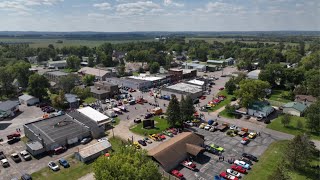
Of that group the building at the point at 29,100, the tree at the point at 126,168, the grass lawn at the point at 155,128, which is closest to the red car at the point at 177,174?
the tree at the point at 126,168

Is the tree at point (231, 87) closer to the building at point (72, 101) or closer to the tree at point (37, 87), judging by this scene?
the building at point (72, 101)

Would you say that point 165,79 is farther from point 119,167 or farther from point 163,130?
point 119,167

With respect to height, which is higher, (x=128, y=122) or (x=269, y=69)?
(x=269, y=69)

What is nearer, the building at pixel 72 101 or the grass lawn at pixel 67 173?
the grass lawn at pixel 67 173

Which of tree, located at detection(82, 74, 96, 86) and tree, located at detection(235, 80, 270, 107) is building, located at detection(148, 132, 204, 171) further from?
tree, located at detection(82, 74, 96, 86)

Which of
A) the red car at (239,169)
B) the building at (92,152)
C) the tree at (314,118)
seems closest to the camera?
the red car at (239,169)

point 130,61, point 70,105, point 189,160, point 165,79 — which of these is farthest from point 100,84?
point 130,61

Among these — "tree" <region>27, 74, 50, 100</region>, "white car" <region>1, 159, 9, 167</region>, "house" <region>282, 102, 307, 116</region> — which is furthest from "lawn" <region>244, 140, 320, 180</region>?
"tree" <region>27, 74, 50, 100</region>
